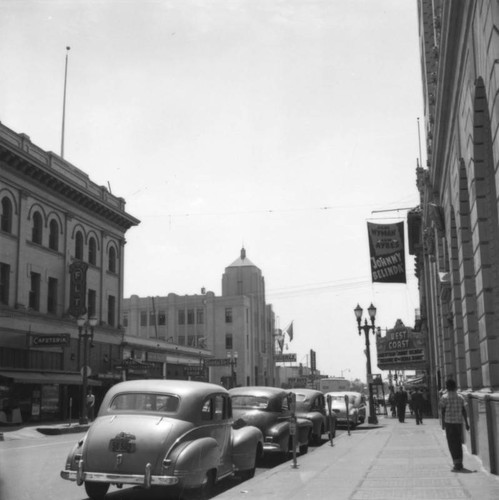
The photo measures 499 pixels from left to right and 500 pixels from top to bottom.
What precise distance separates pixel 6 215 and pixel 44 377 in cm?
864

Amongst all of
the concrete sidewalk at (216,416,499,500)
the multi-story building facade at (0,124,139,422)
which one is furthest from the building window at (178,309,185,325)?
the concrete sidewalk at (216,416,499,500)

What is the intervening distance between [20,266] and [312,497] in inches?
1152

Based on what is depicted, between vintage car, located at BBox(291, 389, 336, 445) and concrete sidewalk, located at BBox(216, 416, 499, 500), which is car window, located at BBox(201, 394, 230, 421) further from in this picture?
vintage car, located at BBox(291, 389, 336, 445)

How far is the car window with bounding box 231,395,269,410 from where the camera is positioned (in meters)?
16.3

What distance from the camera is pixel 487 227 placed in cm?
1122

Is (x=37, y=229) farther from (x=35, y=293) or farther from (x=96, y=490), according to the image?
(x=96, y=490)

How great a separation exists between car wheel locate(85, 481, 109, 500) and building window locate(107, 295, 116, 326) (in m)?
35.5

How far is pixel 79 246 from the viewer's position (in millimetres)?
42000

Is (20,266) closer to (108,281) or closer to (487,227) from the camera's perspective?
(108,281)

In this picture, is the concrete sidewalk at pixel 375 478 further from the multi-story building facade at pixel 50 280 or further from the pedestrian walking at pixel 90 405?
the pedestrian walking at pixel 90 405

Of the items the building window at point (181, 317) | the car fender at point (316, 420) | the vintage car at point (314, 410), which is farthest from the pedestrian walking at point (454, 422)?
the building window at point (181, 317)

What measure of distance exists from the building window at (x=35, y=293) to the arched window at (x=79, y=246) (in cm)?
458

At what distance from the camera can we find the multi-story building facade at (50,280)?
33969mm

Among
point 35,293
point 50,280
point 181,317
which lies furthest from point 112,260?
point 181,317
